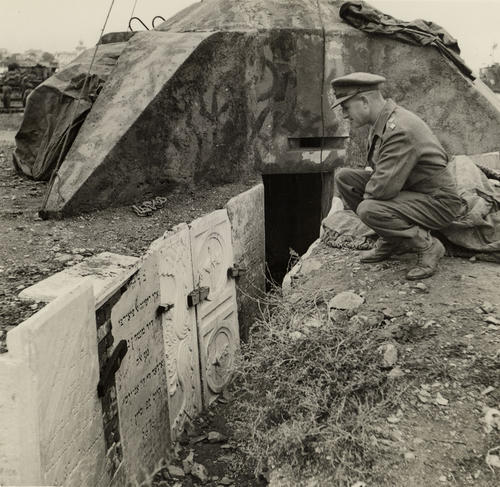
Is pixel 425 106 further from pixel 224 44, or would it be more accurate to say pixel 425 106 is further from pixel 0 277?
pixel 0 277

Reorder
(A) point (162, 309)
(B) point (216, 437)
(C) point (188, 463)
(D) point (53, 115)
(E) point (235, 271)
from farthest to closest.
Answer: (D) point (53, 115), (E) point (235, 271), (B) point (216, 437), (C) point (188, 463), (A) point (162, 309)

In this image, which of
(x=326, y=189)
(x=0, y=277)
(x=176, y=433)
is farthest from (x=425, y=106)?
(x=0, y=277)

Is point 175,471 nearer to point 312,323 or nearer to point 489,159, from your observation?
point 312,323

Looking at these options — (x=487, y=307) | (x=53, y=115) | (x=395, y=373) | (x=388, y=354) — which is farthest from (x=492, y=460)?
(x=53, y=115)

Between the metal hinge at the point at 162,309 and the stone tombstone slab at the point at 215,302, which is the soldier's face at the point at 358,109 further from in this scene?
the metal hinge at the point at 162,309

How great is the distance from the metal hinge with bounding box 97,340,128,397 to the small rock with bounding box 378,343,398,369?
71.4 inches

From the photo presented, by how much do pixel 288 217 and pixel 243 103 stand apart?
2.64 meters

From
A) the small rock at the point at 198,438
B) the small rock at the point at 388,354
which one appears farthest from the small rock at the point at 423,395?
the small rock at the point at 198,438

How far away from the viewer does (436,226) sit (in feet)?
15.4

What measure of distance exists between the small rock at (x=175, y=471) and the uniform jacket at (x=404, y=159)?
282 cm

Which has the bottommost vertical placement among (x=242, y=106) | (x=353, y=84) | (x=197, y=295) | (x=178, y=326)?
(x=178, y=326)

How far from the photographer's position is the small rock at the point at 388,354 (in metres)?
3.80

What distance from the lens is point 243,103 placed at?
22.5 feet

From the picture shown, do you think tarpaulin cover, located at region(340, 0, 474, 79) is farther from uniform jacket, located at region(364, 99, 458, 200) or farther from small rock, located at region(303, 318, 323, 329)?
small rock, located at region(303, 318, 323, 329)
